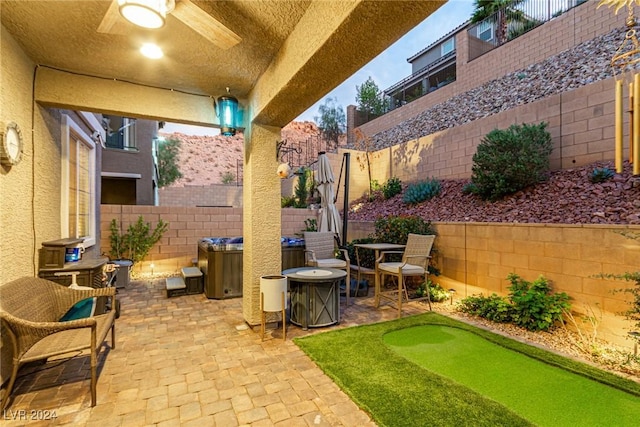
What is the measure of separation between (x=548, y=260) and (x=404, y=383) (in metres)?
2.45

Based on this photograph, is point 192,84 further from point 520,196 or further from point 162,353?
point 520,196

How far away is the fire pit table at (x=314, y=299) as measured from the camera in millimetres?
3578

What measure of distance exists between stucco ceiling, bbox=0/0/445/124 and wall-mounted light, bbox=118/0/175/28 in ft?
0.79

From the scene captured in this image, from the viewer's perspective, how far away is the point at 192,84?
3.38m

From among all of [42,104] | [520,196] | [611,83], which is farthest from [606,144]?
[42,104]

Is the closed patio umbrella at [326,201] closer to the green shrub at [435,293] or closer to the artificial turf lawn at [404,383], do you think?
the green shrub at [435,293]

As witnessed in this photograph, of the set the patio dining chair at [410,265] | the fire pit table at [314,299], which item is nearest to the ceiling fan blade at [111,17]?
the fire pit table at [314,299]

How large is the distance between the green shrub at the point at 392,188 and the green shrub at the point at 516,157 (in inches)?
129

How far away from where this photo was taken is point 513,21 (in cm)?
980

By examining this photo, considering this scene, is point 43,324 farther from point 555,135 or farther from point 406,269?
point 555,135

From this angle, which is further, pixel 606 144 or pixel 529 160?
pixel 529 160

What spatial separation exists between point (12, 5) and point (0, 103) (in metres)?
0.73

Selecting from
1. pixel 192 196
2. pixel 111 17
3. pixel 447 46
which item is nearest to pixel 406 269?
pixel 111 17

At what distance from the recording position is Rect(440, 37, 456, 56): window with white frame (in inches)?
576
